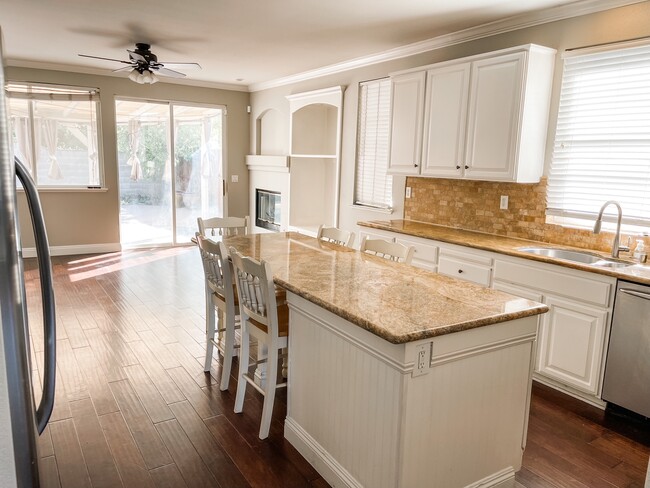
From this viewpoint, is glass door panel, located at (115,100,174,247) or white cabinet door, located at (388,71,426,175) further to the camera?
glass door panel, located at (115,100,174,247)

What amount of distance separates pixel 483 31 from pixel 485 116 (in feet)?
2.94

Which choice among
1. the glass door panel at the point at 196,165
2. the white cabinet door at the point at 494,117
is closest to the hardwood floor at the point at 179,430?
the white cabinet door at the point at 494,117

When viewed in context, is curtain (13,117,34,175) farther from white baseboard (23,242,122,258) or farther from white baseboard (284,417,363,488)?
white baseboard (284,417,363,488)

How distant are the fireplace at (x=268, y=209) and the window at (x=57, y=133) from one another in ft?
8.13

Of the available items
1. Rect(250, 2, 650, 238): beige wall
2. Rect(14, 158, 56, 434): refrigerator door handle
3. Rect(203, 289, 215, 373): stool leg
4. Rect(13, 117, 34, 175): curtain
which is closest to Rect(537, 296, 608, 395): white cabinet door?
Rect(250, 2, 650, 238): beige wall

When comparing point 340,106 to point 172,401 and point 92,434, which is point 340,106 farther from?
point 92,434

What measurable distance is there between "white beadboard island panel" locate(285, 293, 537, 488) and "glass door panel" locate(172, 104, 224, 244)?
6.01 meters

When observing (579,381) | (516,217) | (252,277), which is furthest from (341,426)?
(516,217)

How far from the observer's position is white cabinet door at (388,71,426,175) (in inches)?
172

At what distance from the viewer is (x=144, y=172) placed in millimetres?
7457

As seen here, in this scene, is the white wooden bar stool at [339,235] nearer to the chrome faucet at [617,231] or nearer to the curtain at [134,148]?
the chrome faucet at [617,231]

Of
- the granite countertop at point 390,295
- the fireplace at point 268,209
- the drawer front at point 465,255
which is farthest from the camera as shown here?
the fireplace at point 268,209

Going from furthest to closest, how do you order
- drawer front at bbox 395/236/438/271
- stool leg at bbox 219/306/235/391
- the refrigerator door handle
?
drawer front at bbox 395/236/438/271, stool leg at bbox 219/306/235/391, the refrigerator door handle

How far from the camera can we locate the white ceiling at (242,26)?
3.71m
